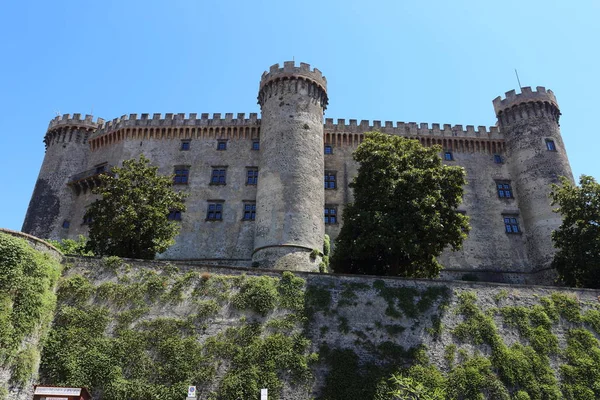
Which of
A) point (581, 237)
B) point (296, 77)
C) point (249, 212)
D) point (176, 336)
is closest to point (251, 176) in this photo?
point (249, 212)

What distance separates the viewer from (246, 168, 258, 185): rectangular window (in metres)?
38.7

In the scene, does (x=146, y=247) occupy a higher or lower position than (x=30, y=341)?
higher

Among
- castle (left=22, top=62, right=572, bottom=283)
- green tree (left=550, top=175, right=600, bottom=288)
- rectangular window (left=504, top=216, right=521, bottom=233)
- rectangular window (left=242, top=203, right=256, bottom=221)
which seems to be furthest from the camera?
rectangular window (left=504, top=216, right=521, bottom=233)

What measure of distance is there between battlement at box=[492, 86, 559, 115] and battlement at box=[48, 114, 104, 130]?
119ft

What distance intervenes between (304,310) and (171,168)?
21688 millimetres

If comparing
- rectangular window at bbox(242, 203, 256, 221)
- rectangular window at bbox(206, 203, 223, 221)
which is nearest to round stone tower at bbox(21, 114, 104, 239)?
rectangular window at bbox(206, 203, 223, 221)

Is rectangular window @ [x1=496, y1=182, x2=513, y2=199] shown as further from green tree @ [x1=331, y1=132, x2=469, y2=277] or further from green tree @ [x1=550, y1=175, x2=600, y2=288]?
green tree @ [x1=331, y1=132, x2=469, y2=277]

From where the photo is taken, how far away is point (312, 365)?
20250mm

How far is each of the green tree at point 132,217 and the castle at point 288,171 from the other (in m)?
7.36

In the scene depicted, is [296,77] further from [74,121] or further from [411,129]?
[74,121]

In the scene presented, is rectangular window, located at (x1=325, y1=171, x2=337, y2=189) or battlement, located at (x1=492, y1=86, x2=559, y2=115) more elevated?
battlement, located at (x1=492, y1=86, x2=559, y2=115)

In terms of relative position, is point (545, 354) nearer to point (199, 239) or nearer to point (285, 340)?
point (285, 340)

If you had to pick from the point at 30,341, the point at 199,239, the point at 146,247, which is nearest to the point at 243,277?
the point at 146,247

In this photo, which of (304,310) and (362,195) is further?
(362,195)
